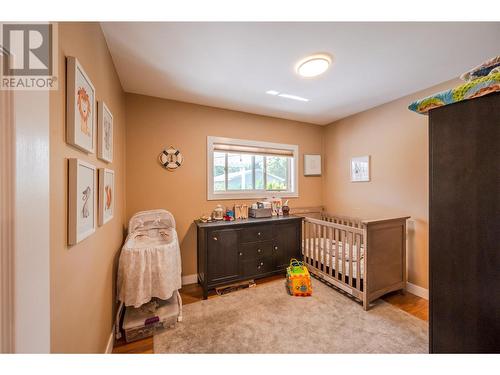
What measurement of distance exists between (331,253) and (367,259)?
508mm

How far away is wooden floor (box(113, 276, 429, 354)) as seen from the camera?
5.16 feet

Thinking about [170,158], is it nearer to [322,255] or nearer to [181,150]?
[181,150]

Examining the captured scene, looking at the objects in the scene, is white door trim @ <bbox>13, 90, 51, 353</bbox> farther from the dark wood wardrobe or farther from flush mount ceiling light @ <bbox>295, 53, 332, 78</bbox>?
flush mount ceiling light @ <bbox>295, 53, 332, 78</bbox>

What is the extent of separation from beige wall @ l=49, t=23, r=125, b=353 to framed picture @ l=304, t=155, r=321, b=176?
3.00 meters

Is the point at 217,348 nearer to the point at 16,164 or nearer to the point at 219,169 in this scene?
the point at 16,164

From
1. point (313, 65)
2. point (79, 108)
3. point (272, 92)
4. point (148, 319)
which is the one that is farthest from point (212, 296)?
point (313, 65)

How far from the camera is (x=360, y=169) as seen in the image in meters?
3.04

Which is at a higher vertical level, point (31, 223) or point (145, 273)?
point (31, 223)

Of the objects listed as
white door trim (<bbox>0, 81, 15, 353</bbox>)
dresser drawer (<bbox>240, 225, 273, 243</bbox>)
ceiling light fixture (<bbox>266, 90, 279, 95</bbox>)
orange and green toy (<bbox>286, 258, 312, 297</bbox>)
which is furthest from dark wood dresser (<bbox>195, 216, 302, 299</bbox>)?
white door trim (<bbox>0, 81, 15, 353</bbox>)

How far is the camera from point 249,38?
58.3 inches

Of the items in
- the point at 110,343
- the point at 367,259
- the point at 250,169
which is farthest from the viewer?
the point at 250,169

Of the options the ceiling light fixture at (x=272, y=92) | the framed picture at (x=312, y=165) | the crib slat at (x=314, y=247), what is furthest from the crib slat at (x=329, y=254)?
the ceiling light fixture at (x=272, y=92)

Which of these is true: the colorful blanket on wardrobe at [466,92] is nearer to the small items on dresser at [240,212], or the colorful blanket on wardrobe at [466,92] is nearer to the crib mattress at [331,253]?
the crib mattress at [331,253]
